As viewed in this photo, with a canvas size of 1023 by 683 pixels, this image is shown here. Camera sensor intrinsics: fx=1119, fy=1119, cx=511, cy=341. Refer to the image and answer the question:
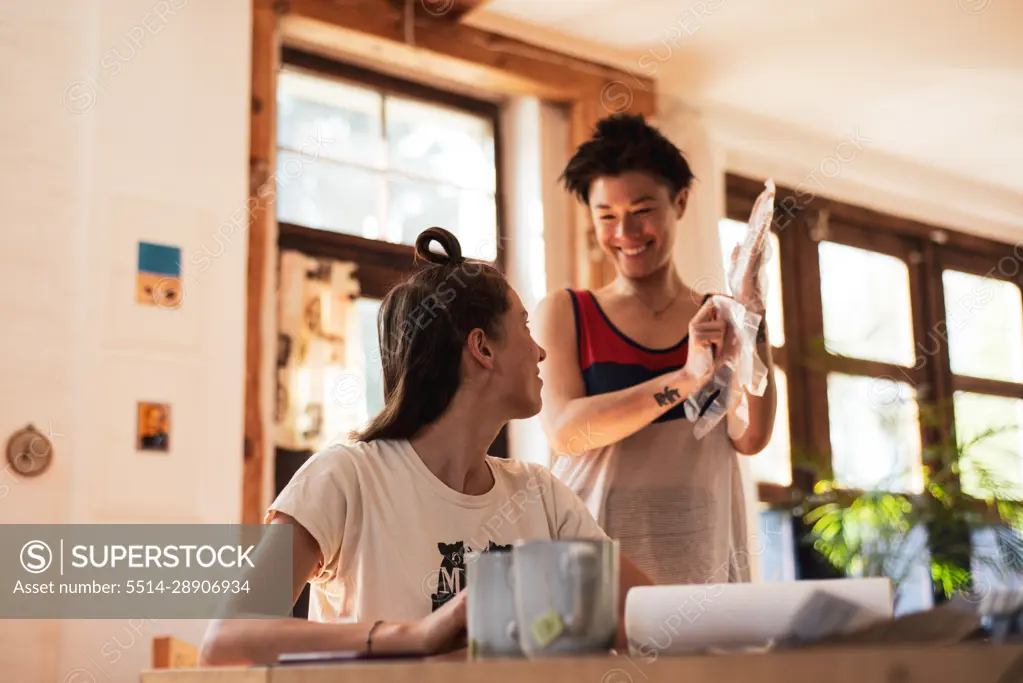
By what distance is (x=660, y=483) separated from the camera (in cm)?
204

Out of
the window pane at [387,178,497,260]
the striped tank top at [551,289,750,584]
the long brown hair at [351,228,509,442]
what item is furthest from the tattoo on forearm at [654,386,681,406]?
the window pane at [387,178,497,260]

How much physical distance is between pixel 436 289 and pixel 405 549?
39 centimetres

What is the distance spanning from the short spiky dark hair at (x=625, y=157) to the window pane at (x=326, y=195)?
75.0 inches

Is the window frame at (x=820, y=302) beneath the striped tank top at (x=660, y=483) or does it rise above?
above

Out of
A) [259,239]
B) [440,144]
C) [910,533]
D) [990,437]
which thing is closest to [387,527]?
[259,239]

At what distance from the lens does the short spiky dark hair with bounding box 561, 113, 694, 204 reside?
219cm

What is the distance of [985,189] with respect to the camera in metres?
6.19

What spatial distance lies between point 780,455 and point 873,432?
630 millimetres

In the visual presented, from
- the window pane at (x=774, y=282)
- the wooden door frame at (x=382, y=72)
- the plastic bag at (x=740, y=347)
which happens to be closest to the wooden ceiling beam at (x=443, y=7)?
the wooden door frame at (x=382, y=72)

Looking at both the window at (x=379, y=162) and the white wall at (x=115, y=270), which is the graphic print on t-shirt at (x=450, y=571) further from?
the window at (x=379, y=162)

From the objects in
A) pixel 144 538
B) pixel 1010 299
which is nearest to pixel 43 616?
pixel 144 538

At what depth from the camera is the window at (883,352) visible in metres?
5.30

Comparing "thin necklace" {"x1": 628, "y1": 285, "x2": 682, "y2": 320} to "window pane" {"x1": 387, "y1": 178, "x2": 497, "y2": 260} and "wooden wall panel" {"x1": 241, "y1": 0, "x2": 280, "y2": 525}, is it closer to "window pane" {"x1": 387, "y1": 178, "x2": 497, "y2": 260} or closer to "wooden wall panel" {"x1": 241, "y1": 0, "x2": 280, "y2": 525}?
Result: "wooden wall panel" {"x1": 241, "y1": 0, "x2": 280, "y2": 525}

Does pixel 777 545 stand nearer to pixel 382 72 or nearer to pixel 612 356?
pixel 382 72
